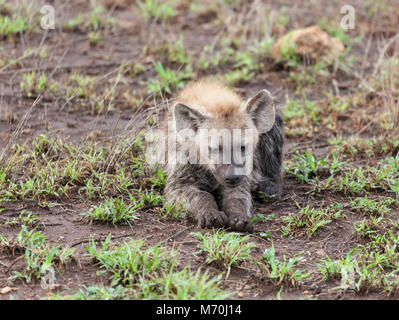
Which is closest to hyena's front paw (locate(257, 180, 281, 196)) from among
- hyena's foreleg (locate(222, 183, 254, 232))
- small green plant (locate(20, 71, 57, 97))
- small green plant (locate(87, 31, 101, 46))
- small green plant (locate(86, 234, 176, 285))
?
hyena's foreleg (locate(222, 183, 254, 232))

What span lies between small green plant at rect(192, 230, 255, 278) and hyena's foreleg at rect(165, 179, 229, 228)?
0.22 m

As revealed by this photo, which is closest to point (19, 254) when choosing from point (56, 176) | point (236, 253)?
point (56, 176)

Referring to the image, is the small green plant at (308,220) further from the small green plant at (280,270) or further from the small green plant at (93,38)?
the small green plant at (93,38)

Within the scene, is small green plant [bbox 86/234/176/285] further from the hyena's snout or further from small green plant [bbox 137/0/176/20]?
small green plant [bbox 137/0/176/20]

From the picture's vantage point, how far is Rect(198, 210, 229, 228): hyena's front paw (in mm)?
4211

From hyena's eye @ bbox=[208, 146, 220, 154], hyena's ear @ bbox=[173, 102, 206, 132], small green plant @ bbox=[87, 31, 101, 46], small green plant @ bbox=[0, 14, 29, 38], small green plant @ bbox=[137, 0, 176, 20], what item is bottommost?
hyena's eye @ bbox=[208, 146, 220, 154]

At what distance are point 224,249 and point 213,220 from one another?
1.71ft

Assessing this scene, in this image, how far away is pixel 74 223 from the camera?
4.16 m

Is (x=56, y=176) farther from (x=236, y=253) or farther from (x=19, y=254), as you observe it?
(x=236, y=253)

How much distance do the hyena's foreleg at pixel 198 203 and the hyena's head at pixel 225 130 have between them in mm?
202

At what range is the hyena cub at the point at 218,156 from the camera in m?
4.31

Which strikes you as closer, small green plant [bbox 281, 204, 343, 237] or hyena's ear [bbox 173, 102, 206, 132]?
small green plant [bbox 281, 204, 343, 237]

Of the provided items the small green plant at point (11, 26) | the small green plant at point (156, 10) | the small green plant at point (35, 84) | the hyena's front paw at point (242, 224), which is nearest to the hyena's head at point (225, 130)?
the hyena's front paw at point (242, 224)

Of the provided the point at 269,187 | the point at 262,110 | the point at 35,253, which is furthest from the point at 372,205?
the point at 35,253
